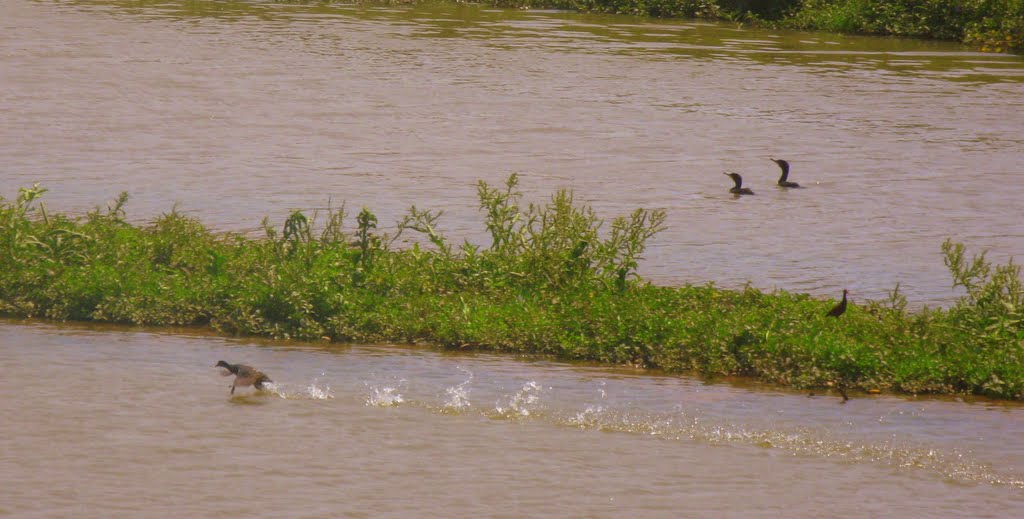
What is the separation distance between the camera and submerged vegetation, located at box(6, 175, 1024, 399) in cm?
825

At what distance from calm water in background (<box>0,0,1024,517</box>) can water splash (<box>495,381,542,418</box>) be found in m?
0.02

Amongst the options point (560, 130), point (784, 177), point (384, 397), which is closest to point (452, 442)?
point (384, 397)

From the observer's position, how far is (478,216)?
40.9ft

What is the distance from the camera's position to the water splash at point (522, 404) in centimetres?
780

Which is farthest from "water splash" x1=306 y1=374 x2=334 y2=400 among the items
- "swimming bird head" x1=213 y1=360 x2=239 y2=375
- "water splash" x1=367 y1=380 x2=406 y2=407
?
"swimming bird head" x1=213 y1=360 x2=239 y2=375

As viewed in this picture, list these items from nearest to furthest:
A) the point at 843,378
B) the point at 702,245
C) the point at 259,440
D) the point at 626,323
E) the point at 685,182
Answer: the point at 259,440 → the point at 843,378 → the point at 626,323 → the point at 702,245 → the point at 685,182

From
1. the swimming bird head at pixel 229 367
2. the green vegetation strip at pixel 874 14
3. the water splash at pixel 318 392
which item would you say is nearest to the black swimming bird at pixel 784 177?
the water splash at pixel 318 392

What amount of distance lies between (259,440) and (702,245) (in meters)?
5.27

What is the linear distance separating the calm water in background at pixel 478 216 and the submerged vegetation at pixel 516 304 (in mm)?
192

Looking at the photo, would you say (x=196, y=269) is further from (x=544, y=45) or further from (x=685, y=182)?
(x=544, y=45)

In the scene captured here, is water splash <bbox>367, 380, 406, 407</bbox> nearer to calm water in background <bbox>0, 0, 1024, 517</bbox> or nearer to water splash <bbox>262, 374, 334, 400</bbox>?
calm water in background <bbox>0, 0, 1024, 517</bbox>

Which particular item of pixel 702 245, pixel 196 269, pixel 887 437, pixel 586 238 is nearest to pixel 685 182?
pixel 702 245

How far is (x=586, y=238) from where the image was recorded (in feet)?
31.3

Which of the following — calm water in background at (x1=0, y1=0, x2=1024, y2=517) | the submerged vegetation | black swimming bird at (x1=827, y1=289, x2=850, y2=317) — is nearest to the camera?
calm water in background at (x1=0, y1=0, x2=1024, y2=517)
